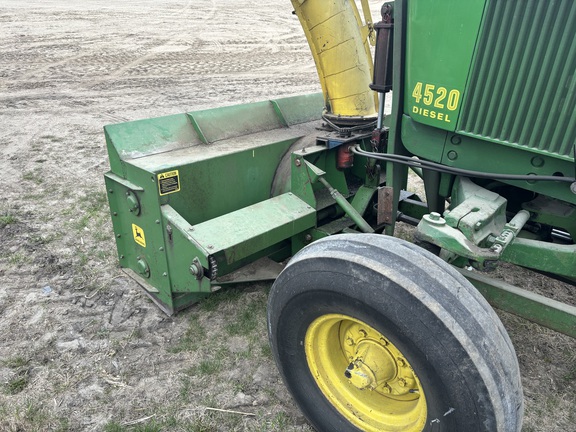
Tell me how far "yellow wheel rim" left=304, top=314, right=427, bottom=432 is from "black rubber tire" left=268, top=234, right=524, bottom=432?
0.11 metres

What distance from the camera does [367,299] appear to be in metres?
1.84

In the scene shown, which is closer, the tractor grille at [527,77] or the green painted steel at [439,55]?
the tractor grille at [527,77]

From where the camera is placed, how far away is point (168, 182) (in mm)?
2850

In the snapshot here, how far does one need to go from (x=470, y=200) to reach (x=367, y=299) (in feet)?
2.62

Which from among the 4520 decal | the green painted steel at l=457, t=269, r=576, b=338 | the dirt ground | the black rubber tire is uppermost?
the 4520 decal

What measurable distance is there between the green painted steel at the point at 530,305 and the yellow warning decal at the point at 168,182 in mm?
1716

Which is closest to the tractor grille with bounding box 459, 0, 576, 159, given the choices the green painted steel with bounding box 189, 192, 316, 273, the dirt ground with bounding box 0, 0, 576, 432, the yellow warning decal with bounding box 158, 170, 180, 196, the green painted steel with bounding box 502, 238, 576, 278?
the green painted steel with bounding box 502, 238, 576, 278

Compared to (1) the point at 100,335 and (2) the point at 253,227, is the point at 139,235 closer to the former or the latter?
(1) the point at 100,335

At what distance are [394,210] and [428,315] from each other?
117 centimetres

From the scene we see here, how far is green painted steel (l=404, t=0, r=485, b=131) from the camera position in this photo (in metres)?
2.07

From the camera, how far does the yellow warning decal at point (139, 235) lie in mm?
3099

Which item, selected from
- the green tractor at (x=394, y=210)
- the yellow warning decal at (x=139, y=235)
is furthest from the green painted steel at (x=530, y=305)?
the yellow warning decal at (x=139, y=235)

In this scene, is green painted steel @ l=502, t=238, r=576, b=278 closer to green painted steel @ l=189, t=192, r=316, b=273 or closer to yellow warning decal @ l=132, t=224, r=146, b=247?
green painted steel @ l=189, t=192, r=316, b=273

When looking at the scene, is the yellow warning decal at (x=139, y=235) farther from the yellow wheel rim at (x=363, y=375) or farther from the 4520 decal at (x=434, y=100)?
the 4520 decal at (x=434, y=100)
